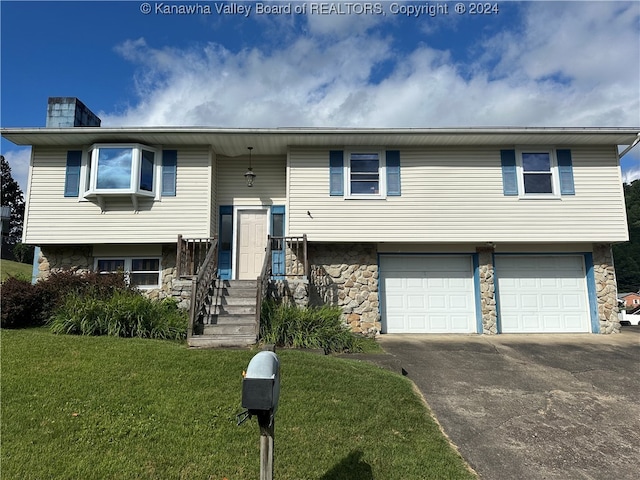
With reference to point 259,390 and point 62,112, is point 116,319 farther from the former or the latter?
point 62,112

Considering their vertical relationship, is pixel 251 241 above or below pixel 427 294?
above

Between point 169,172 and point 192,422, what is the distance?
7.99 m

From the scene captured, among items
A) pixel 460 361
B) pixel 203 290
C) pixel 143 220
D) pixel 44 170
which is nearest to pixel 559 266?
pixel 460 361

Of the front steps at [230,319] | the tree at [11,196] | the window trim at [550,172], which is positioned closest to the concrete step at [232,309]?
the front steps at [230,319]

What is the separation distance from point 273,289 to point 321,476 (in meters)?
5.98

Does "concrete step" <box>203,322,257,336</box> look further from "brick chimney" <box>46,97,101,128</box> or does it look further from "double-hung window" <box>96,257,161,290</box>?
"brick chimney" <box>46,97,101,128</box>

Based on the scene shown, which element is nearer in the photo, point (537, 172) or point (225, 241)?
point (537, 172)

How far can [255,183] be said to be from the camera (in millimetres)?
11031

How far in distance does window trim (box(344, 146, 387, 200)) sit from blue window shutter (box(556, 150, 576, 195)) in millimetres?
4871

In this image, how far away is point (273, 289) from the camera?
8.88 meters

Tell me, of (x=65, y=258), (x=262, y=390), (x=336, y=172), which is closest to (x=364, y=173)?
(x=336, y=172)

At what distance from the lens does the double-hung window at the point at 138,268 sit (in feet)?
33.8

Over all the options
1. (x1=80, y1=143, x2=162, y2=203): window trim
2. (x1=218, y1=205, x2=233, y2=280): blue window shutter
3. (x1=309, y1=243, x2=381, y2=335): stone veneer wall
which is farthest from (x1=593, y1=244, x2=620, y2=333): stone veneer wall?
(x1=80, y1=143, x2=162, y2=203): window trim

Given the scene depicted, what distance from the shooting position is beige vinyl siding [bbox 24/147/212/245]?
9.80 m
